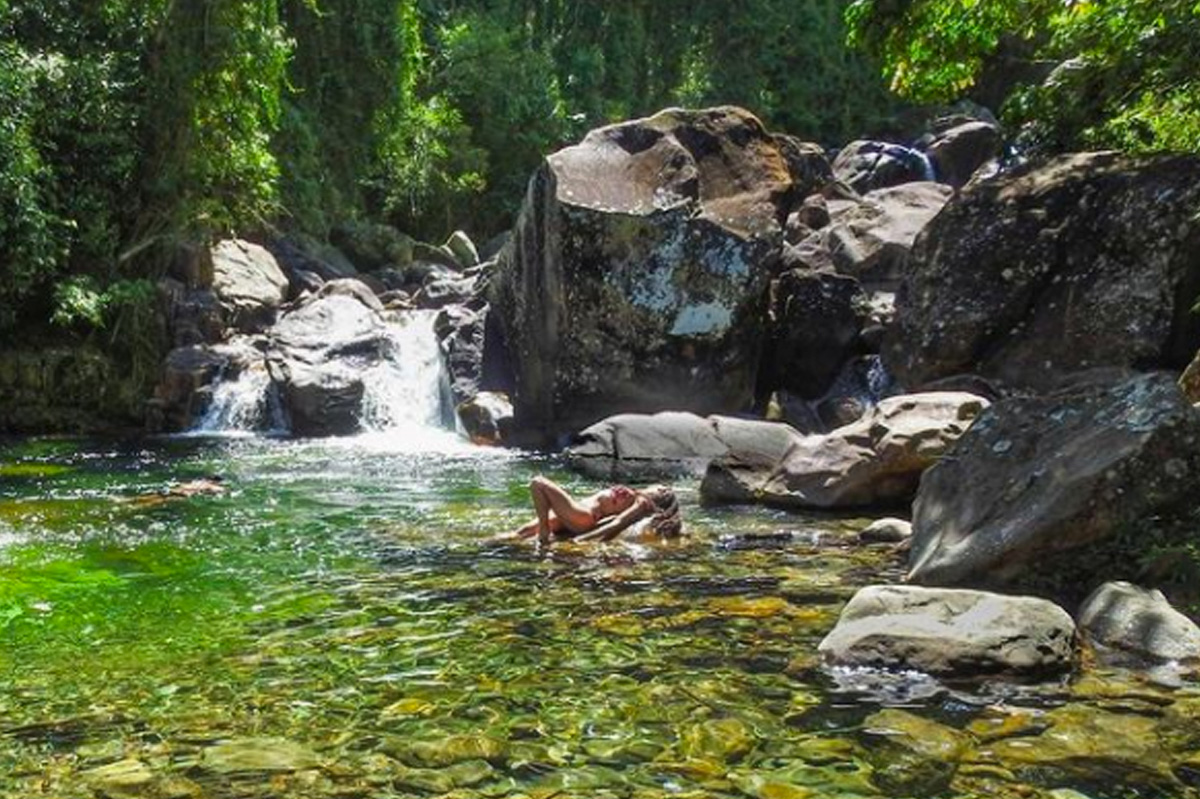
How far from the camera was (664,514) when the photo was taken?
9.76 metres

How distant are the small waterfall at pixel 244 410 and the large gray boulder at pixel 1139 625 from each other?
16.0 metres

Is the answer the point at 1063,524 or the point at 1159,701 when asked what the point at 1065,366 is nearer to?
the point at 1063,524

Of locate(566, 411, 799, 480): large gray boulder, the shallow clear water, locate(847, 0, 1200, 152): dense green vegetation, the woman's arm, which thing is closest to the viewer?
the shallow clear water

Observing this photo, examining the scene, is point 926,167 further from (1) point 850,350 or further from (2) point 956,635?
(2) point 956,635

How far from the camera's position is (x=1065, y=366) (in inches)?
501

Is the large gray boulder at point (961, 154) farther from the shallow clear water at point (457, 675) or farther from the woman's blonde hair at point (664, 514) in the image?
the woman's blonde hair at point (664, 514)

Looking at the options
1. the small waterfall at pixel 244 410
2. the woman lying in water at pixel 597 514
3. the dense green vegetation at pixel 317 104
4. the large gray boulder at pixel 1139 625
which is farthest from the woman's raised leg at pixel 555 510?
the small waterfall at pixel 244 410

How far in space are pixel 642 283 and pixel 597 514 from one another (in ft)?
26.0

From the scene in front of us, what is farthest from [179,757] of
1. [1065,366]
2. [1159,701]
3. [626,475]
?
[1065,366]

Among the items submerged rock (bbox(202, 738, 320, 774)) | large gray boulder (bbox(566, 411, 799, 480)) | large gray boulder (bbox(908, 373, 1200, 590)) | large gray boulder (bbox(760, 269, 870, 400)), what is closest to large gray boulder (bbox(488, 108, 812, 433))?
large gray boulder (bbox(760, 269, 870, 400))

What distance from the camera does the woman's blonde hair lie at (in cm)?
959

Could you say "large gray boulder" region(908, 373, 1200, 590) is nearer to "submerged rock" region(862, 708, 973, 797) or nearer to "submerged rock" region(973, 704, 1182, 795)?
"submerged rock" region(973, 704, 1182, 795)

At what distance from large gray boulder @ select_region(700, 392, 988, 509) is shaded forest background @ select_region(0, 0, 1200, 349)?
3004mm

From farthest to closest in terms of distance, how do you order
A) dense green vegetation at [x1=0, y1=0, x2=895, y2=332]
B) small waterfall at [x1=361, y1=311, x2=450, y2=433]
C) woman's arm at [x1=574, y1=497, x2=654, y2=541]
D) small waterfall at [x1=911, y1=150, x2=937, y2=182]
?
1. small waterfall at [x1=911, y1=150, x2=937, y2=182]
2. small waterfall at [x1=361, y1=311, x2=450, y2=433]
3. dense green vegetation at [x1=0, y1=0, x2=895, y2=332]
4. woman's arm at [x1=574, y1=497, x2=654, y2=541]
